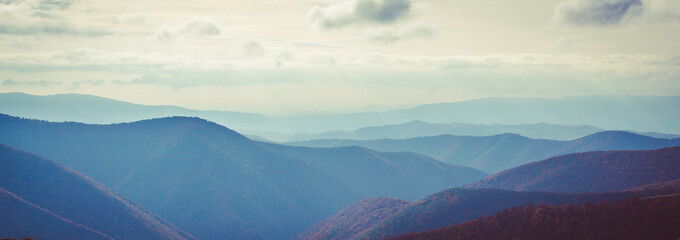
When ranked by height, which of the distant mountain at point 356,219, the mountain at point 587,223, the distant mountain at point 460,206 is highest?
the mountain at point 587,223

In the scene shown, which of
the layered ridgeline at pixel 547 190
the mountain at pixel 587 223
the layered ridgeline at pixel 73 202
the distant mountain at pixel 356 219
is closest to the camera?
the mountain at pixel 587 223

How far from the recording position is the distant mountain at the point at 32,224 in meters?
Answer: 120

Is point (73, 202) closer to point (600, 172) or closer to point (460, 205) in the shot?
point (460, 205)

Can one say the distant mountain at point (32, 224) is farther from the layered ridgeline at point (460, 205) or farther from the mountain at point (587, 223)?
the mountain at point (587, 223)

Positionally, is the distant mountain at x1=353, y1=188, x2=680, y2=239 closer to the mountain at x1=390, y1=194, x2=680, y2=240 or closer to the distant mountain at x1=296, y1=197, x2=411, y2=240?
the distant mountain at x1=296, y1=197, x2=411, y2=240

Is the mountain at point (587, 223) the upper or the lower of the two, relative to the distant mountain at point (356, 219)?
upper

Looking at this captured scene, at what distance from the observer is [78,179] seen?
164875 millimetres

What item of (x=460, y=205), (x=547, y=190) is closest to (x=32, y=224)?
(x=460, y=205)

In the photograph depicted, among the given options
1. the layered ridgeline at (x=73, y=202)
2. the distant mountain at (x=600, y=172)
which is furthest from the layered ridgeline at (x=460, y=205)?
the layered ridgeline at (x=73, y=202)

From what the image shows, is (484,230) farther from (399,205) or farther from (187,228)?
(187,228)

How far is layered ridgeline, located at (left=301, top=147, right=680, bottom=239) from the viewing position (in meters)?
124

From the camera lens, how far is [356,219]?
543 feet

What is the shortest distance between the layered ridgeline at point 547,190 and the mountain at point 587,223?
37.8 meters

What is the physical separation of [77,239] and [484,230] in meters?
99.3
